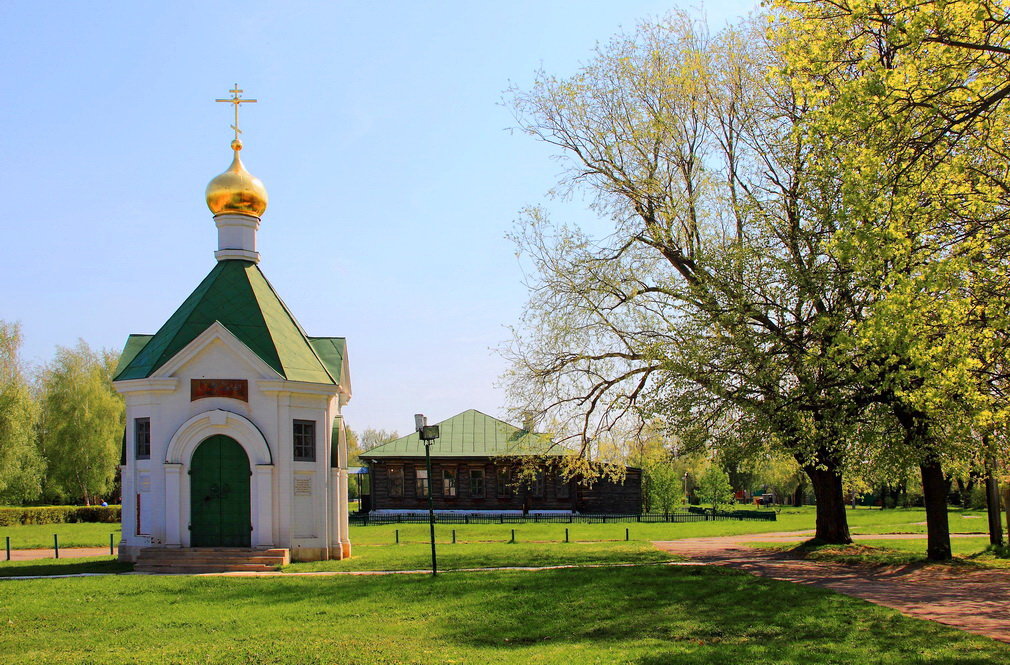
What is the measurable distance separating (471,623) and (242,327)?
42.8 feet

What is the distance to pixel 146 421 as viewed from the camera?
2286 cm

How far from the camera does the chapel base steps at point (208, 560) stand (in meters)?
21.0

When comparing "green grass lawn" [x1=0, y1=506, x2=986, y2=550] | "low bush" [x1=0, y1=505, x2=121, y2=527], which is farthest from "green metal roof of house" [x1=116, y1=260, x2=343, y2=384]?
"low bush" [x1=0, y1=505, x2=121, y2=527]

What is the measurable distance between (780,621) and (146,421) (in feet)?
54.9

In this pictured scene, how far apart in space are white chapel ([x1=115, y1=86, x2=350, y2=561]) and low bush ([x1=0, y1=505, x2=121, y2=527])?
80.4 ft

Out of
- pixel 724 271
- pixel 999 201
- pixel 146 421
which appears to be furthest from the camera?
pixel 146 421

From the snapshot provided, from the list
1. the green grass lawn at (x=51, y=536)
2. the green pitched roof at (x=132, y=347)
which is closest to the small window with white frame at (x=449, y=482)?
the green grass lawn at (x=51, y=536)

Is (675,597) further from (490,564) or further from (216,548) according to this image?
(216,548)

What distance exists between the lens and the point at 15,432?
148 ft

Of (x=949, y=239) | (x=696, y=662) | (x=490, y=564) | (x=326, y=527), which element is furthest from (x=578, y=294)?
(x=696, y=662)

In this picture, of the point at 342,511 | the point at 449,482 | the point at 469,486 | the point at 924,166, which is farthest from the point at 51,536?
the point at 924,166

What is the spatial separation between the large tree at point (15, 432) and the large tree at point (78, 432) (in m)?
1.71

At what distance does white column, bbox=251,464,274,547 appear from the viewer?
21.9 m

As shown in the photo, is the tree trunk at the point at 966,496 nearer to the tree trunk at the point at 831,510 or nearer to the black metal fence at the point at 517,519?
the black metal fence at the point at 517,519
